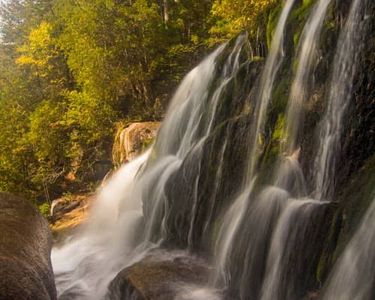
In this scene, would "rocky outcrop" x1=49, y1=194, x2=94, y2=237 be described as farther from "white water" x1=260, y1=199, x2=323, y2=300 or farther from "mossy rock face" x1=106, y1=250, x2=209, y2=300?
"white water" x1=260, y1=199, x2=323, y2=300

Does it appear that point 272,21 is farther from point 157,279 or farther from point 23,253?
point 23,253

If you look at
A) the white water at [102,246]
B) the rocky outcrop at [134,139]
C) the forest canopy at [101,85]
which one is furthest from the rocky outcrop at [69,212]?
the rocky outcrop at [134,139]

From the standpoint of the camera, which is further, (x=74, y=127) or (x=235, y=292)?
(x=74, y=127)

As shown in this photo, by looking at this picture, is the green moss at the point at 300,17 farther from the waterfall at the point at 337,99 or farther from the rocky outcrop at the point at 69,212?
the rocky outcrop at the point at 69,212

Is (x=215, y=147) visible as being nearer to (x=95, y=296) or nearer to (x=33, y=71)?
(x=95, y=296)

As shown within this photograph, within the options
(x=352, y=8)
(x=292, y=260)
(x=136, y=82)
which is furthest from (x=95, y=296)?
(x=136, y=82)

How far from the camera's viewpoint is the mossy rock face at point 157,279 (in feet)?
25.5

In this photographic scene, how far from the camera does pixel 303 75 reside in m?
8.57

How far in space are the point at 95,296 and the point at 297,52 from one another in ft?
20.8

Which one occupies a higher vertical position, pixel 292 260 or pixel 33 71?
pixel 33 71

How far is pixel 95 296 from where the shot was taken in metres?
9.84

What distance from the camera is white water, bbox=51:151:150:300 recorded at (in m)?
10.7

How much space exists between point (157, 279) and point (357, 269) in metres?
3.81

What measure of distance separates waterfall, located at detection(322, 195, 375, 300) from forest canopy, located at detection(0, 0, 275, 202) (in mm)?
13619
